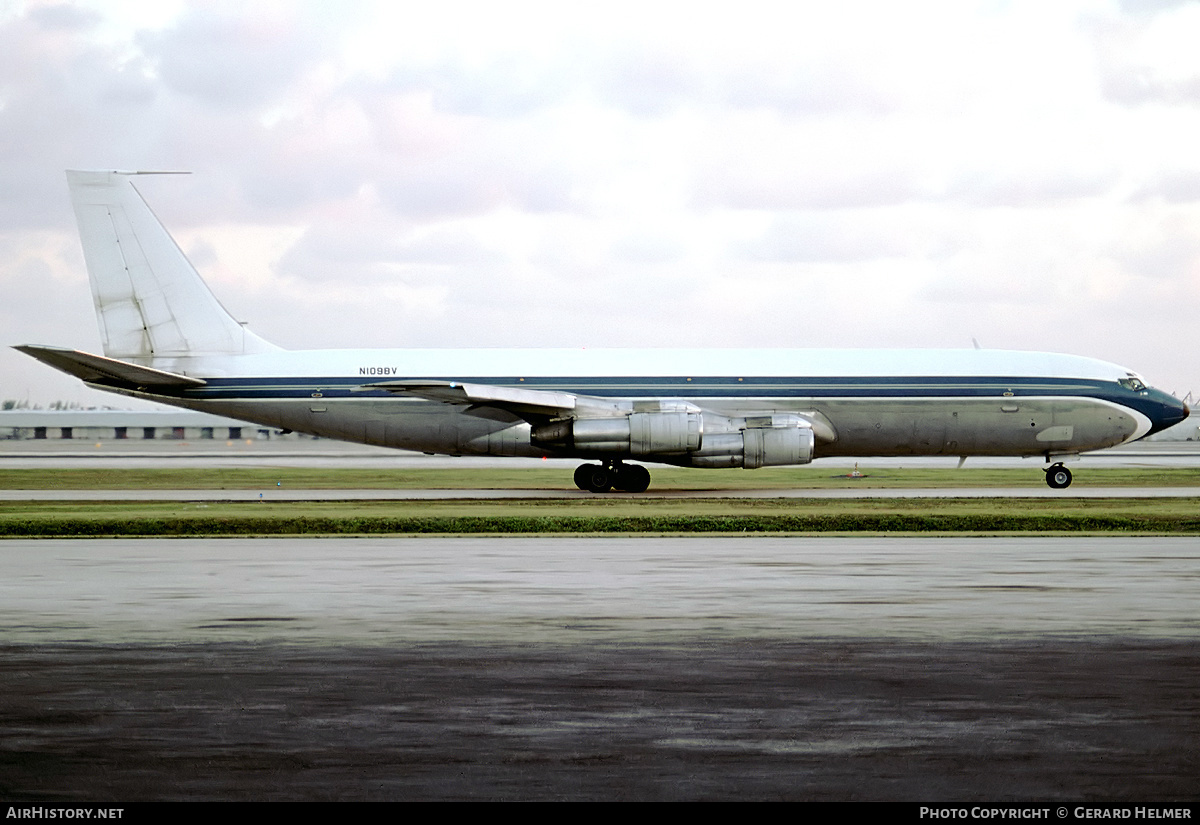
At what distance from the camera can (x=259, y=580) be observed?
18609 millimetres

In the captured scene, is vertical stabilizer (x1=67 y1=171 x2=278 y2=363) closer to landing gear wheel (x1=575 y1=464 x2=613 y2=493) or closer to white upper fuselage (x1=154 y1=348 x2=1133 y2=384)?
white upper fuselage (x1=154 y1=348 x2=1133 y2=384)

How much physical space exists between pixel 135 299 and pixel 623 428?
16421mm

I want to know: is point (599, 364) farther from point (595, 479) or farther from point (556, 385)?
point (595, 479)

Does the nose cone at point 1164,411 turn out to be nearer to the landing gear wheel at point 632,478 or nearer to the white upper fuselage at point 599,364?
the white upper fuselage at point 599,364

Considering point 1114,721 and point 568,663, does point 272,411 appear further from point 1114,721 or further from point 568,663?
point 1114,721

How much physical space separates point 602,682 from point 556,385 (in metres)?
32.5

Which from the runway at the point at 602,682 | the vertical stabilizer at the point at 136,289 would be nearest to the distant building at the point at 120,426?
the vertical stabilizer at the point at 136,289

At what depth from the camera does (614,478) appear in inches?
1682

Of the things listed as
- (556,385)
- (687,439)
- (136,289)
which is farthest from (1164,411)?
(136,289)

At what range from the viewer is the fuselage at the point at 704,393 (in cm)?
4303

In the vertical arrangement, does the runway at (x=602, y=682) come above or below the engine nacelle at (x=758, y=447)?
below

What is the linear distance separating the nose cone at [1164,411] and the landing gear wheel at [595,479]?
17861mm

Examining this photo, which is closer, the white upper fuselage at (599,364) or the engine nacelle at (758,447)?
the engine nacelle at (758,447)
